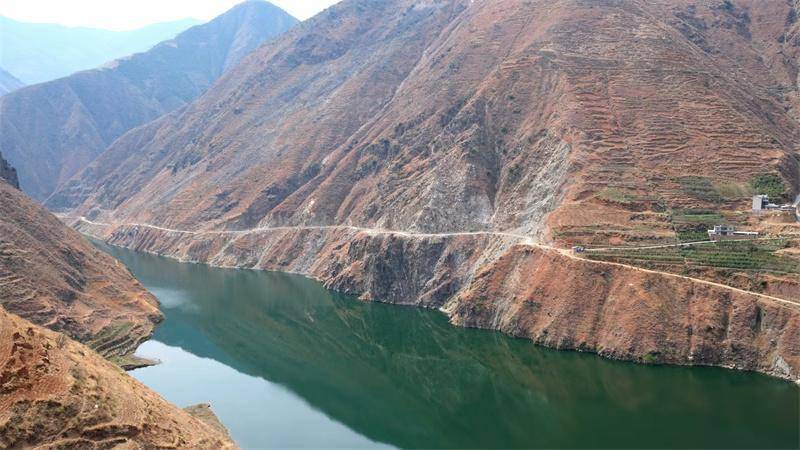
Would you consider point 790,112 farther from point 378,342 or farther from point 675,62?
point 378,342

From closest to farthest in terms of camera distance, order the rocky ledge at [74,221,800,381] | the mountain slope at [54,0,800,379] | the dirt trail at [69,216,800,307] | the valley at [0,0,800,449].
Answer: the valley at [0,0,800,449], the rocky ledge at [74,221,800,381], the dirt trail at [69,216,800,307], the mountain slope at [54,0,800,379]

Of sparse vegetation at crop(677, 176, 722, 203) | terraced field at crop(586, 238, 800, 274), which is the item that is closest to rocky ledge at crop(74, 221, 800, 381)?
terraced field at crop(586, 238, 800, 274)

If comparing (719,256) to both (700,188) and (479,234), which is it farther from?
(479,234)

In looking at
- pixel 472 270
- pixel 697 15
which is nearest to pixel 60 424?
pixel 472 270

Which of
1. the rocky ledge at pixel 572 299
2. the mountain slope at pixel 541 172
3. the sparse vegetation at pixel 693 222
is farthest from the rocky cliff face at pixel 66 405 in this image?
the sparse vegetation at pixel 693 222

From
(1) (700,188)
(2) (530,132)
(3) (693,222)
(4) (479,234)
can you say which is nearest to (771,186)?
(1) (700,188)

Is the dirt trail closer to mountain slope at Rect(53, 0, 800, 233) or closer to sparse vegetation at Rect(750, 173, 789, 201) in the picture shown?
mountain slope at Rect(53, 0, 800, 233)
